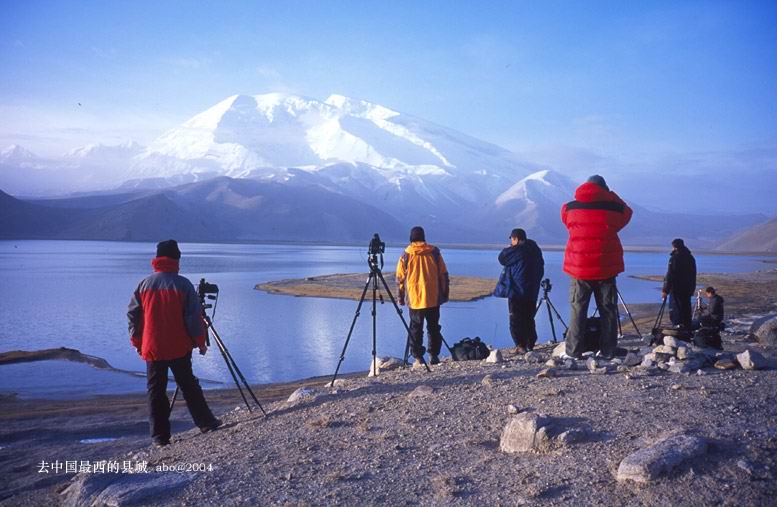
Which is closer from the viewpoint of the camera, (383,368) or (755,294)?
(383,368)

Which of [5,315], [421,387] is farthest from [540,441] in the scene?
[5,315]

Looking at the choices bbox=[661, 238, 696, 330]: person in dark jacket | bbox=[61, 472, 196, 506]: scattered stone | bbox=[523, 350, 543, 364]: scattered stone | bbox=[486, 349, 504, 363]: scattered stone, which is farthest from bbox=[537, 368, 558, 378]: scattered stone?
bbox=[661, 238, 696, 330]: person in dark jacket

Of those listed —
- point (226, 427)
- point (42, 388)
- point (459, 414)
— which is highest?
point (459, 414)

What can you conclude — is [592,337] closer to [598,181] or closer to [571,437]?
[598,181]

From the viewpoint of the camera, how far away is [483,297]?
110 feet

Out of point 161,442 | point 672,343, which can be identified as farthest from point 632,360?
point 161,442

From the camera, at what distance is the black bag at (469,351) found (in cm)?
826

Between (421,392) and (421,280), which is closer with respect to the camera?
(421,392)

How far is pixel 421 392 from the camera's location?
5996 mm

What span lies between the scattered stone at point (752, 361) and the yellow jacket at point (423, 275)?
10.3 ft

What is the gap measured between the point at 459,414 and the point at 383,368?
147 inches

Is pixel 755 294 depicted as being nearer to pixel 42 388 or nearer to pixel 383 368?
pixel 383 368

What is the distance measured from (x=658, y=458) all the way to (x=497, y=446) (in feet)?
3.79

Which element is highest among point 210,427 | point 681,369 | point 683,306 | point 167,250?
point 167,250
